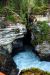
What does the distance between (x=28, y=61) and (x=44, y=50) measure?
978mm

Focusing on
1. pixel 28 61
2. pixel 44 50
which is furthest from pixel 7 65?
pixel 44 50

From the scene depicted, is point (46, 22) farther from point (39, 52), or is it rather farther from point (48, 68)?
point (48, 68)

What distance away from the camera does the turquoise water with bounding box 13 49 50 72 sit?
1288cm

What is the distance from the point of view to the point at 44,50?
1361 cm

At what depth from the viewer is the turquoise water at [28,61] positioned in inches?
507

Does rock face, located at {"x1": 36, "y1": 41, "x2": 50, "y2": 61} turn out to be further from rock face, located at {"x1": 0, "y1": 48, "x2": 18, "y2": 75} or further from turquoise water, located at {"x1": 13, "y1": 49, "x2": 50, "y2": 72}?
rock face, located at {"x1": 0, "y1": 48, "x2": 18, "y2": 75}

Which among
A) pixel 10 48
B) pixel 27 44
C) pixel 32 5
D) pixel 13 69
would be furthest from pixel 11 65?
pixel 32 5

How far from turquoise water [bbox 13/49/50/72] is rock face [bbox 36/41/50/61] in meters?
0.28

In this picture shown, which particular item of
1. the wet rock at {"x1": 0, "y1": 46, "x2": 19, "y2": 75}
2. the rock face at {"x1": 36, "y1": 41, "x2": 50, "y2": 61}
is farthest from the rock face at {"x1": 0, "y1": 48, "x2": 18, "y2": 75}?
the rock face at {"x1": 36, "y1": 41, "x2": 50, "y2": 61}

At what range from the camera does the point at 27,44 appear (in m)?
15.2

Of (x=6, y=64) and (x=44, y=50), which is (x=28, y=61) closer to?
(x=44, y=50)

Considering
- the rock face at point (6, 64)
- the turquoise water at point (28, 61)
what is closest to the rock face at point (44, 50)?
the turquoise water at point (28, 61)

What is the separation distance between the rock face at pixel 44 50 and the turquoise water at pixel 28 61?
0.93 ft

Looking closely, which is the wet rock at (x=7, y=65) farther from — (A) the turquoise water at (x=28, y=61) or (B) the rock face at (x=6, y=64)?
(A) the turquoise water at (x=28, y=61)
